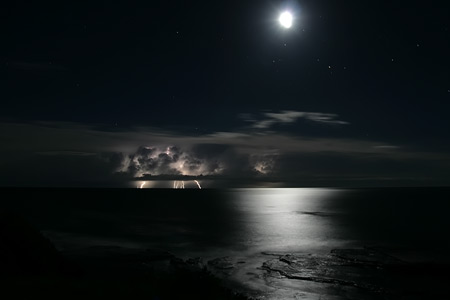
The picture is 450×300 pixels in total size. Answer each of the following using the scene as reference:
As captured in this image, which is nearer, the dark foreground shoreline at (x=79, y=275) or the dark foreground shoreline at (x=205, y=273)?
the dark foreground shoreline at (x=79, y=275)

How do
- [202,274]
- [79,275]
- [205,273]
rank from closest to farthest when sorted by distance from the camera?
[202,274]
[205,273]
[79,275]

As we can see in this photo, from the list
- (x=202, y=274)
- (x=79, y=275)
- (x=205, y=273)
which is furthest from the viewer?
(x=79, y=275)

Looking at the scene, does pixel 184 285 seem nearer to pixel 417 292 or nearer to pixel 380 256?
pixel 417 292

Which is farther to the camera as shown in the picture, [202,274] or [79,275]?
[79,275]

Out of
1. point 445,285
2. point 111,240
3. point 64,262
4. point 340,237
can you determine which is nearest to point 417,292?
point 445,285

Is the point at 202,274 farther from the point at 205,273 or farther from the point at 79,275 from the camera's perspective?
the point at 79,275

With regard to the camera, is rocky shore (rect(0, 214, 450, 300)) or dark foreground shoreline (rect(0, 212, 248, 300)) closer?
dark foreground shoreline (rect(0, 212, 248, 300))

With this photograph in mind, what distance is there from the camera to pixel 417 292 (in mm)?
33875

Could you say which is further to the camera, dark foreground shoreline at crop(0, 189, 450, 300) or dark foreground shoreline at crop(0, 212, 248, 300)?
dark foreground shoreline at crop(0, 189, 450, 300)

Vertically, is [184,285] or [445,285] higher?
[184,285]

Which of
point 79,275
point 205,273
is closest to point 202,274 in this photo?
point 205,273

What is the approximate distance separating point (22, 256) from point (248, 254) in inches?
1374

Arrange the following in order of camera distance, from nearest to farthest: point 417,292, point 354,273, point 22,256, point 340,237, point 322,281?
point 22,256, point 417,292, point 322,281, point 354,273, point 340,237

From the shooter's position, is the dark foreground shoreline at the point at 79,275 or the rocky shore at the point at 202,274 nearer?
the dark foreground shoreline at the point at 79,275
